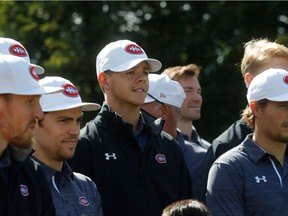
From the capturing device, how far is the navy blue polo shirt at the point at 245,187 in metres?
7.26

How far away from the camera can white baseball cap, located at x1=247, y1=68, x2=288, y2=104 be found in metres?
7.59

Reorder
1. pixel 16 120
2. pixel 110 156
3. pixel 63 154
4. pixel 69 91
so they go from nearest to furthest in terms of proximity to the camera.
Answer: pixel 16 120, pixel 63 154, pixel 69 91, pixel 110 156

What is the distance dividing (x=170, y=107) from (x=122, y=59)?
4.66ft

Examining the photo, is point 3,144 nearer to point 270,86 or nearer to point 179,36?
Answer: point 270,86

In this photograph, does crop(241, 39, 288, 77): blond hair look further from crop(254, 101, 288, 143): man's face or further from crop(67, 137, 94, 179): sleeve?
crop(67, 137, 94, 179): sleeve

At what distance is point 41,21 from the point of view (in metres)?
25.6

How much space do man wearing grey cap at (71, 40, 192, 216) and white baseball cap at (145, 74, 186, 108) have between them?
1.11m

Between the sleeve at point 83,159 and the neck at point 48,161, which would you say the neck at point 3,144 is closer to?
the neck at point 48,161

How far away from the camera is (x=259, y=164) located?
24.5 feet

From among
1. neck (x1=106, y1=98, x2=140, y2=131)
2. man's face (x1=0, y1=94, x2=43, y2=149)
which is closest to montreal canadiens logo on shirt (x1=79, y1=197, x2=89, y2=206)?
neck (x1=106, y1=98, x2=140, y2=131)

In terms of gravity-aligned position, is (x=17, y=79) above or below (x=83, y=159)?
above

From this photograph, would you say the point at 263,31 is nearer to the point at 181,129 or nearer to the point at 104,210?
the point at 181,129

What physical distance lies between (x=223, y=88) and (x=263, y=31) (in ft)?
4.96

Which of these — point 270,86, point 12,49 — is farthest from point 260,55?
point 12,49
